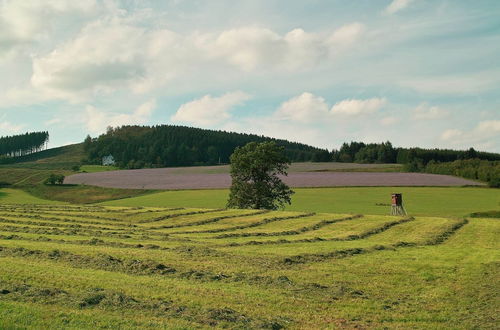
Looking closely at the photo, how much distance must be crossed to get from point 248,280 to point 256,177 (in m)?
51.1

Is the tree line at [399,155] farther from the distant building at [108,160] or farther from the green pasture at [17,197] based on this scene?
the green pasture at [17,197]

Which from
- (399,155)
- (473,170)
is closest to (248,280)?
(473,170)

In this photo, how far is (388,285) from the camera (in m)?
18.2

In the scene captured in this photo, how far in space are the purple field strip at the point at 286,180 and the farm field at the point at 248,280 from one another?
6502 cm

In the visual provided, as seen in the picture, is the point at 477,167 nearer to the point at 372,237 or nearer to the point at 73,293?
the point at 372,237

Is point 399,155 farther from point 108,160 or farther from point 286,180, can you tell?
point 108,160

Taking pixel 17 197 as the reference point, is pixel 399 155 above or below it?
above

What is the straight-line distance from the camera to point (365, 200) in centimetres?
7688

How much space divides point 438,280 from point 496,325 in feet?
19.2

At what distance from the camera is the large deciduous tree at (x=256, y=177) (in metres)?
67.6

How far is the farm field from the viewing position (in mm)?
12773

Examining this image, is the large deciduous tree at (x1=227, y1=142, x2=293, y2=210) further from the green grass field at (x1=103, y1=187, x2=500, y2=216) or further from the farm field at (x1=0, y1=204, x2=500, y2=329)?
the farm field at (x1=0, y1=204, x2=500, y2=329)

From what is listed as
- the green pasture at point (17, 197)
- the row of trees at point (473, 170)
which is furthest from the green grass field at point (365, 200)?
the green pasture at point (17, 197)

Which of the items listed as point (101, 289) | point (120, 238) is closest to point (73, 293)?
point (101, 289)
